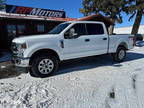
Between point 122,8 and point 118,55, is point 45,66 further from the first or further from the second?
point 122,8

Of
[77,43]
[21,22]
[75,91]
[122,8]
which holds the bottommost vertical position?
[75,91]

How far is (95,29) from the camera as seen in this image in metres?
5.07

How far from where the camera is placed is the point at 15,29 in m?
10.7

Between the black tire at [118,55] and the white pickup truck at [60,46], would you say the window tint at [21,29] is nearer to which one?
the white pickup truck at [60,46]

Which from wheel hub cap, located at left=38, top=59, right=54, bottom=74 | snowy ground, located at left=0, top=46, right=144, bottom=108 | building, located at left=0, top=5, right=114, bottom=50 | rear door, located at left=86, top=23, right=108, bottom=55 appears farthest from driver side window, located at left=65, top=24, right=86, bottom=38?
building, located at left=0, top=5, right=114, bottom=50

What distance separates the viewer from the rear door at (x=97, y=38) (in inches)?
191

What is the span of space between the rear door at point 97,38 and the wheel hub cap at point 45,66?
1.88 meters

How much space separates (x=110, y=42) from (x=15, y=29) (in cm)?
923

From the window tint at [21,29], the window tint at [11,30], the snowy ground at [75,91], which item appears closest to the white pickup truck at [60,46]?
the snowy ground at [75,91]

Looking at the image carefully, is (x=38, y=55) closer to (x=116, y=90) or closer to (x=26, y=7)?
(x=116, y=90)

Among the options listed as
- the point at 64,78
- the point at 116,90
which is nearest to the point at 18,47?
the point at 64,78

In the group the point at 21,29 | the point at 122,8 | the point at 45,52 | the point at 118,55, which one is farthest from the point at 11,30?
the point at 122,8

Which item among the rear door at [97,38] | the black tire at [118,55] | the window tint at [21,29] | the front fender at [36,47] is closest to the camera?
the front fender at [36,47]

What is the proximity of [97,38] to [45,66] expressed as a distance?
2.57 metres
